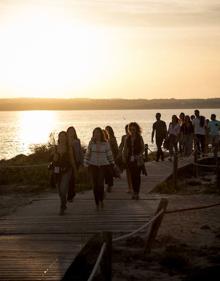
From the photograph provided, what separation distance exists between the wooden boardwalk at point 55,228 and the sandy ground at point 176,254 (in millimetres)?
526

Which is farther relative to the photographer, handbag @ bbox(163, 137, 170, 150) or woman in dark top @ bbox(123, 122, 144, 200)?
handbag @ bbox(163, 137, 170, 150)

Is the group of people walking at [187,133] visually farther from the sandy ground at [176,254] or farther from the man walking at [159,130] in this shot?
the sandy ground at [176,254]

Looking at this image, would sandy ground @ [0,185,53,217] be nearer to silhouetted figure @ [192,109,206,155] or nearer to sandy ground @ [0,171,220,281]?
sandy ground @ [0,171,220,281]

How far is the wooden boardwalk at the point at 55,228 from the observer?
9.59m

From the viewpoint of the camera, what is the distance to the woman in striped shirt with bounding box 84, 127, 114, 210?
15.0 m

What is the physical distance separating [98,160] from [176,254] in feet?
12.9

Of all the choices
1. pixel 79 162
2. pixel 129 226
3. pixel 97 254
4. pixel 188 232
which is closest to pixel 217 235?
pixel 188 232

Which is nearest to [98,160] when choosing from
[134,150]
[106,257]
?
[134,150]

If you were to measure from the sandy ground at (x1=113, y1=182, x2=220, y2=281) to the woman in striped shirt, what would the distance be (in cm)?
159

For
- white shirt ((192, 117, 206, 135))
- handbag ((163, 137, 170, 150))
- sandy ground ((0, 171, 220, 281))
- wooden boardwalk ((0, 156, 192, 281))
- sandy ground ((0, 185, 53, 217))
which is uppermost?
white shirt ((192, 117, 206, 135))

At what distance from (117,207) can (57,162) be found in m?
1.92

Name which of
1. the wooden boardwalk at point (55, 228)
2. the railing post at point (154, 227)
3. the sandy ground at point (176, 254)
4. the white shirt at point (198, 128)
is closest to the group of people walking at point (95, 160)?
the wooden boardwalk at point (55, 228)

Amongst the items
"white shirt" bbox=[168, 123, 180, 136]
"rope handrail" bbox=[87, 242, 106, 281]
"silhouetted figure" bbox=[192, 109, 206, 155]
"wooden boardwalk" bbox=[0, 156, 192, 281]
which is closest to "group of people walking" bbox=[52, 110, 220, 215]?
"wooden boardwalk" bbox=[0, 156, 192, 281]

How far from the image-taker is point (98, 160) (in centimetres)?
1501
